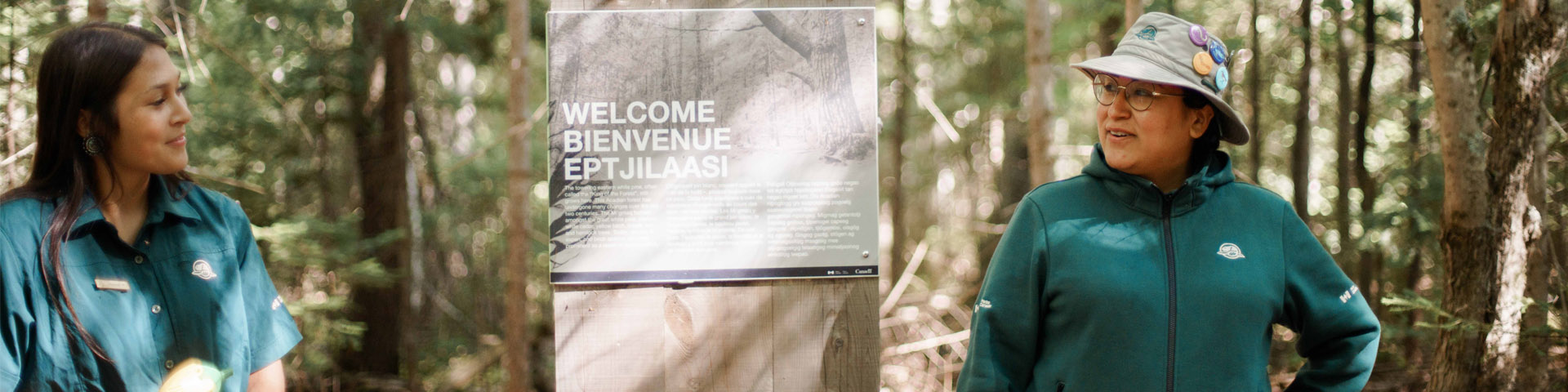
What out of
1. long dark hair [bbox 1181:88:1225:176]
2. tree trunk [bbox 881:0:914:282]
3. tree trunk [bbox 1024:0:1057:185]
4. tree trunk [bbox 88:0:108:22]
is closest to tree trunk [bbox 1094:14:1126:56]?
tree trunk [bbox 881:0:914:282]

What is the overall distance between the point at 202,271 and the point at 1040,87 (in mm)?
4825

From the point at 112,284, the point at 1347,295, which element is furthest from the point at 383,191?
the point at 1347,295

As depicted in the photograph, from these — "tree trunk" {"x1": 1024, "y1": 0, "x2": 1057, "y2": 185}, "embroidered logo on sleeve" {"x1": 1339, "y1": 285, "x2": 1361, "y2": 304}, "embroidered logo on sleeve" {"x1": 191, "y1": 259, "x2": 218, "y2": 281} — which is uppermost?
"tree trunk" {"x1": 1024, "y1": 0, "x2": 1057, "y2": 185}

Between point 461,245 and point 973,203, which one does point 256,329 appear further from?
point 973,203

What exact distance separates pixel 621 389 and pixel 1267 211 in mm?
1740

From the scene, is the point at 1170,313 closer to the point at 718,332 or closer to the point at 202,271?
the point at 718,332

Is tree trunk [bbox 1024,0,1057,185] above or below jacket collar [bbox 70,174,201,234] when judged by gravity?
above

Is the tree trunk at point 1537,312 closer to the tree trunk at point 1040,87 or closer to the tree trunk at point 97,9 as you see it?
the tree trunk at point 1040,87

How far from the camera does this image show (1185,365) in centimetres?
200

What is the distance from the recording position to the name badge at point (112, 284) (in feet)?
6.99

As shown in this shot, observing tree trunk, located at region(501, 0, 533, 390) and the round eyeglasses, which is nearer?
the round eyeglasses

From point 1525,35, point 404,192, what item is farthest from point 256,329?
point 404,192

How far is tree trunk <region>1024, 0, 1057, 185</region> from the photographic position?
593 cm

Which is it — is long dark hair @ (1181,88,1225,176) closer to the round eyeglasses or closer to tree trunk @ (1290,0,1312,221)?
the round eyeglasses
